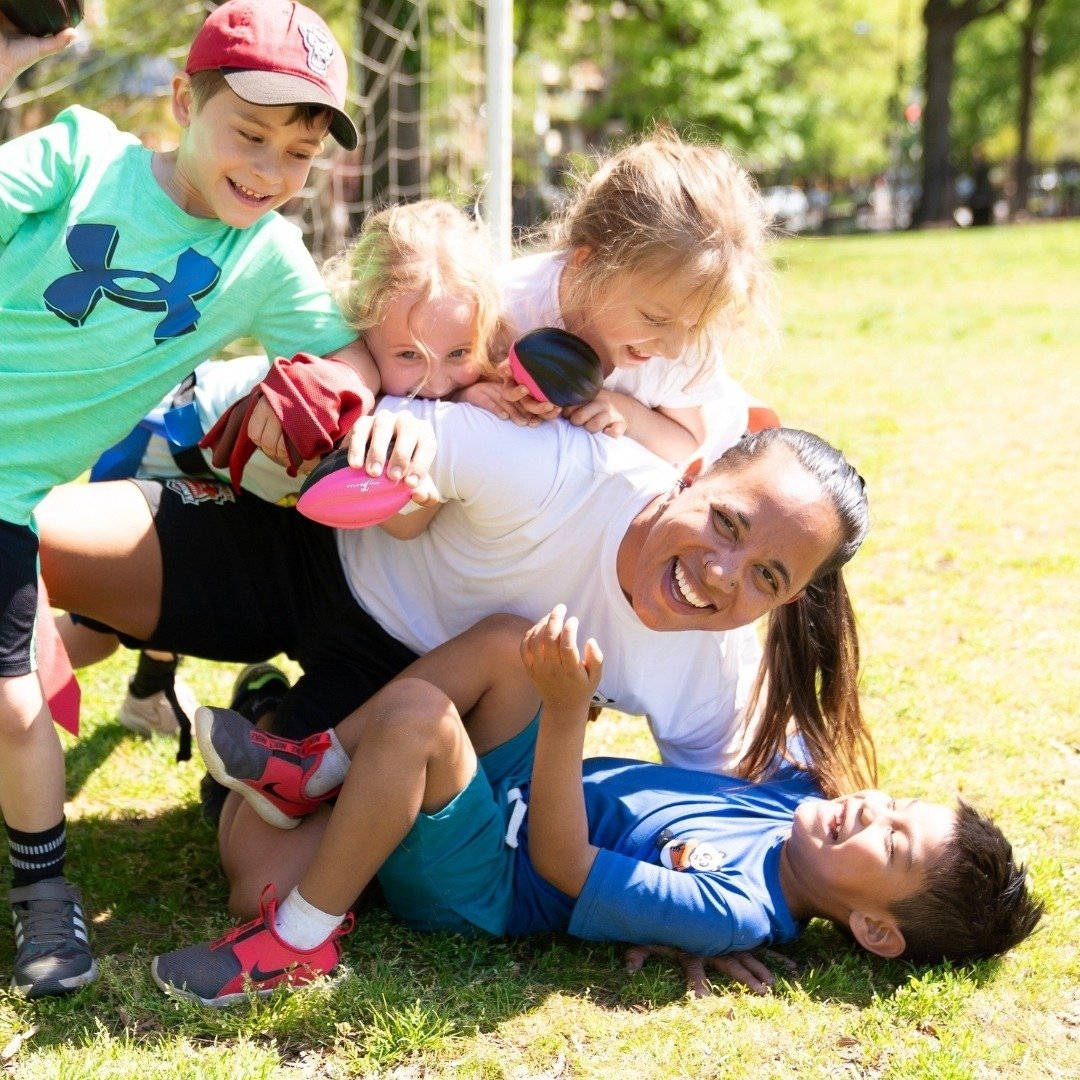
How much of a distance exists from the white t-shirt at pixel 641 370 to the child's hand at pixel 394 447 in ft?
1.71

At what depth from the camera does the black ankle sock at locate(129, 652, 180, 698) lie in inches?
137

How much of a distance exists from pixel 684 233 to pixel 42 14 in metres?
1.33

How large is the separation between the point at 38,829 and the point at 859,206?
3687 cm

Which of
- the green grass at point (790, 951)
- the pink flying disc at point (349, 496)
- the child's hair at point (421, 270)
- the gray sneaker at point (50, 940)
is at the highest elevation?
the child's hair at point (421, 270)

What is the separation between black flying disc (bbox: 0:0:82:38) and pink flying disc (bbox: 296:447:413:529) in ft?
3.30

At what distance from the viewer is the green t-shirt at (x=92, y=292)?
100 inches

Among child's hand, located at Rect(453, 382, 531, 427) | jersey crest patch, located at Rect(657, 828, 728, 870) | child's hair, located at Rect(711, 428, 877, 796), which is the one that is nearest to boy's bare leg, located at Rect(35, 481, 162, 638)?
child's hand, located at Rect(453, 382, 531, 427)

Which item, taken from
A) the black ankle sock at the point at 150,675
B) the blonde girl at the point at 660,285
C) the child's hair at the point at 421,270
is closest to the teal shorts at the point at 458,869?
the blonde girl at the point at 660,285

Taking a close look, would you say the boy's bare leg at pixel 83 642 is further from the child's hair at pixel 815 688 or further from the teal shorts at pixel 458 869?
the child's hair at pixel 815 688

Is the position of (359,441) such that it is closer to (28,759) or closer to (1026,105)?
(28,759)

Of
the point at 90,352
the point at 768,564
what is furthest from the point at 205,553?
the point at 768,564

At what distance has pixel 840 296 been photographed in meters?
14.6

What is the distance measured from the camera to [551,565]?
2.78 m

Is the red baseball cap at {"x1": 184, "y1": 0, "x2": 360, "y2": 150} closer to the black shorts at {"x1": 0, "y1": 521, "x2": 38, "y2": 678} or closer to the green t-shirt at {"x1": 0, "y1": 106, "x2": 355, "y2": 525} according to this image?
the green t-shirt at {"x1": 0, "y1": 106, "x2": 355, "y2": 525}
